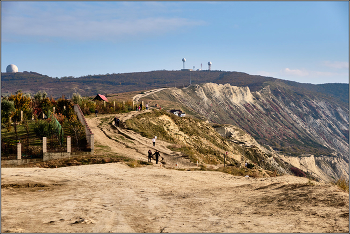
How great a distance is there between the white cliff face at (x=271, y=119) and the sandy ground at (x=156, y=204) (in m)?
98.9

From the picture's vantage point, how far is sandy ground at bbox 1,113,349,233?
364 inches

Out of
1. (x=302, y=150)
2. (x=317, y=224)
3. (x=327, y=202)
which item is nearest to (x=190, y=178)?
(x=327, y=202)

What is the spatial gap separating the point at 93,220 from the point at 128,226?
4.68 ft

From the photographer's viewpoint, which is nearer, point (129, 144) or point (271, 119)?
point (129, 144)

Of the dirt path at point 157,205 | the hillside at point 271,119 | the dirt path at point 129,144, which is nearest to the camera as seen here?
the dirt path at point 157,205

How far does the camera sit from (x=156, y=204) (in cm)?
1263

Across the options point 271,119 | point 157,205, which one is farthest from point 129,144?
point 271,119

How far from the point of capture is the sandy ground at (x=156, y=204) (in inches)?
364

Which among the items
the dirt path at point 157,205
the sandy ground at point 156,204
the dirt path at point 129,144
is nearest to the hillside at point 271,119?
the dirt path at point 129,144

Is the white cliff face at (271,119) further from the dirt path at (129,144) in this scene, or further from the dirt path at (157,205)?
the dirt path at (157,205)

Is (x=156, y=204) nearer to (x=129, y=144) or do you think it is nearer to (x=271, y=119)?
(x=129, y=144)

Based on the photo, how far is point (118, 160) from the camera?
923 inches

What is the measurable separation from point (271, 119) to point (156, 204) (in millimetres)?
154740

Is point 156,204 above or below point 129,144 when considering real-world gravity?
below
